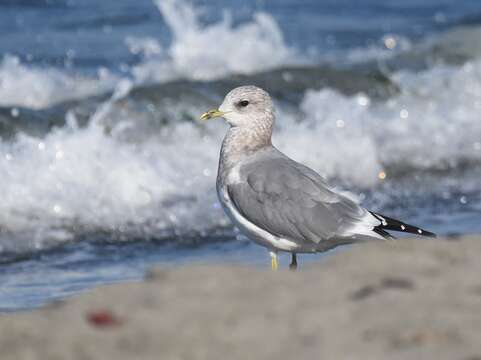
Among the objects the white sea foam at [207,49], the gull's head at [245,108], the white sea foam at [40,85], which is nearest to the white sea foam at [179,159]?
the white sea foam at [40,85]

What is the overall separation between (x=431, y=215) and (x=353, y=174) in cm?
145

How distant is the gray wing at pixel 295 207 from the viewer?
5.84m

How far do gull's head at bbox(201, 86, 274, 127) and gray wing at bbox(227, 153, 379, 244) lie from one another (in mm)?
556

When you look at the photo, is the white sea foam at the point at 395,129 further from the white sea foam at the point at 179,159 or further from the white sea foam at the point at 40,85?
the white sea foam at the point at 40,85

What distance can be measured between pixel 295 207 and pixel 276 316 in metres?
2.25

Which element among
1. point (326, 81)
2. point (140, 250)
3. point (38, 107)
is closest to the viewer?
point (140, 250)

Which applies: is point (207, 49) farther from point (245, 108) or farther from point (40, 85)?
point (245, 108)

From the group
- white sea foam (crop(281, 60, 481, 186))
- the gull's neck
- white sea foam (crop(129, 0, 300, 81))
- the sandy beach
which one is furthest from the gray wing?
white sea foam (crop(129, 0, 300, 81))

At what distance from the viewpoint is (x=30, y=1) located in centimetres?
1464

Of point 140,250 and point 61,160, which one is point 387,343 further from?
point 61,160

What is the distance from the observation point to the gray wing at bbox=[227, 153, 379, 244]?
19.2 feet

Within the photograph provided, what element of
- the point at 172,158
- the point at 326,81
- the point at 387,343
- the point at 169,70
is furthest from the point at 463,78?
the point at 387,343

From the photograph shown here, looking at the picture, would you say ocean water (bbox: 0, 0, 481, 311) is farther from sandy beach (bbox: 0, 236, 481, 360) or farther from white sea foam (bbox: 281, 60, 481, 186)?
sandy beach (bbox: 0, 236, 481, 360)

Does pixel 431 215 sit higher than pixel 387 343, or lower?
lower
